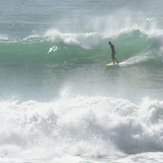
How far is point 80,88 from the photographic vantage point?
21.6m

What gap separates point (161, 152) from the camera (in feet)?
51.0

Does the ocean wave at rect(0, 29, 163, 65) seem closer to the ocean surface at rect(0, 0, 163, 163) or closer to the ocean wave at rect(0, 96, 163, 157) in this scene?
the ocean surface at rect(0, 0, 163, 163)

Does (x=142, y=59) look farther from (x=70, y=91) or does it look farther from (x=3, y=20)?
(x=3, y=20)

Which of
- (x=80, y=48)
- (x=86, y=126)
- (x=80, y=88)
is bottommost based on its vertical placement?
(x=86, y=126)

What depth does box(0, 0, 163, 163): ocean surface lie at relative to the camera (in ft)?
52.7

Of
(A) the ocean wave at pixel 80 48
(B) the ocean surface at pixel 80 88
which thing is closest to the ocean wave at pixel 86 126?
(B) the ocean surface at pixel 80 88

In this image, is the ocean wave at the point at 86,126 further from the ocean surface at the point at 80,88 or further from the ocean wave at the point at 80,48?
the ocean wave at the point at 80,48

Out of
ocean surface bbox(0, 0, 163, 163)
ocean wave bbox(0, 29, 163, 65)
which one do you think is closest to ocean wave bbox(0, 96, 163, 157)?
ocean surface bbox(0, 0, 163, 163)

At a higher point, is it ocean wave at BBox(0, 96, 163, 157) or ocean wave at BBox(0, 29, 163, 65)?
ocean wave at BBox(0, 29, 163, 65)

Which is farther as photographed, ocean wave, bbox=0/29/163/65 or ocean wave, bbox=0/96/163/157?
ocean wave, bbox=0/29/163/65

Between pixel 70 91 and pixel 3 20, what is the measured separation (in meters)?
16.8

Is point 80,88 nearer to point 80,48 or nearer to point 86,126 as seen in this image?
point 86,126

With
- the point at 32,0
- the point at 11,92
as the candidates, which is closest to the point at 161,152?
the point at 11,92

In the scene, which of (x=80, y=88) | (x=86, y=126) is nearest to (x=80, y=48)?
(x=80, y=88)
